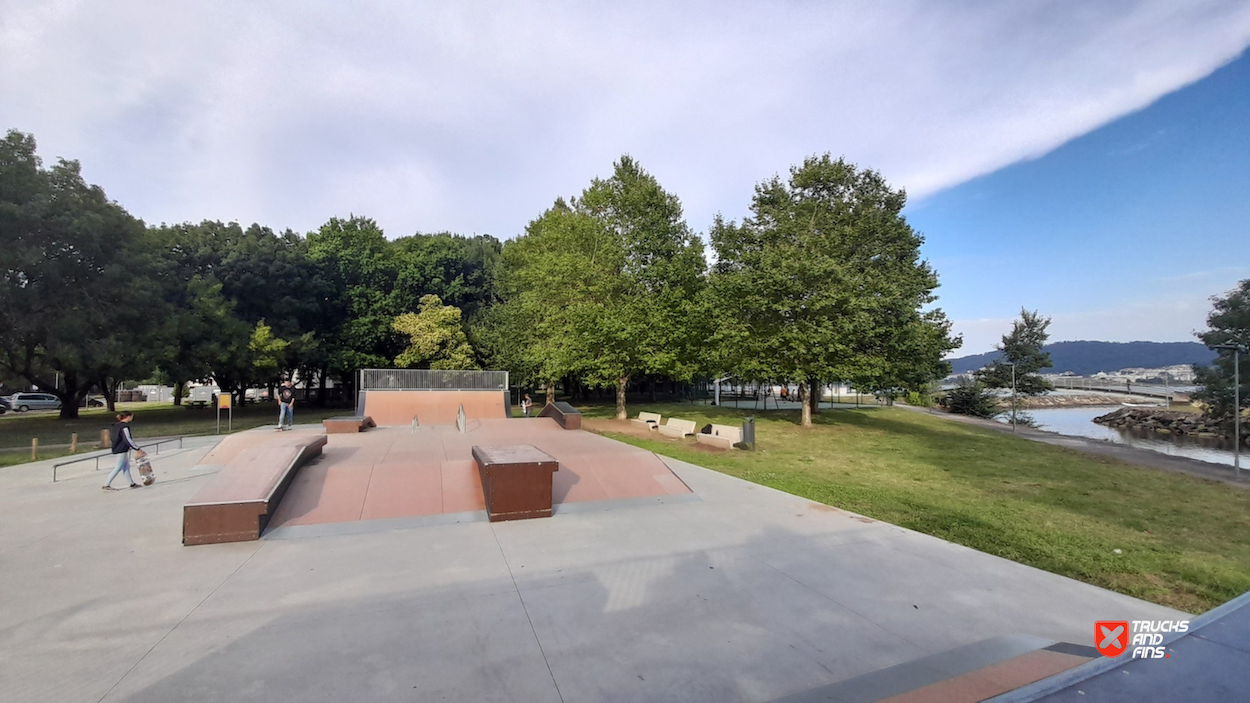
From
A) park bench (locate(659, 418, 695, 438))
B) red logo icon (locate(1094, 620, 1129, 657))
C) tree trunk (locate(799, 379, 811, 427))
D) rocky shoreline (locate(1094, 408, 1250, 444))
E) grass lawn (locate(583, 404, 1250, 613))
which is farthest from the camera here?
rocky shoreline (locate(1094, 408, 1250, 444))

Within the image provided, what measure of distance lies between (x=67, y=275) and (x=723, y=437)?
94.3 ft

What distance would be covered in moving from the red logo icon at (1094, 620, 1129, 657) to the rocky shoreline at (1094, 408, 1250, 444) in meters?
38.8

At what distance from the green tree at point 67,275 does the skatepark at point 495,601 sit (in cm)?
1852

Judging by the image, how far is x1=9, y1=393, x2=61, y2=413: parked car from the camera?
3989 centimetres

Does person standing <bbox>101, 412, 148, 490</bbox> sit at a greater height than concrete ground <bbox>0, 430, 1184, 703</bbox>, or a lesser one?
greater

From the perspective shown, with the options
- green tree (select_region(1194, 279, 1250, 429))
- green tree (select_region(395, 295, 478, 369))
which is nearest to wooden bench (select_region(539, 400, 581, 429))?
green tree (select_region(395, 295, 478, 369))

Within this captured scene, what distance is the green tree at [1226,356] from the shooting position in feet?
90.7

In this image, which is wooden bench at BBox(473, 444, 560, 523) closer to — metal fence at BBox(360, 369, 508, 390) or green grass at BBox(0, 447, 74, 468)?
green grass at BBox(0, 447, 74, 468)

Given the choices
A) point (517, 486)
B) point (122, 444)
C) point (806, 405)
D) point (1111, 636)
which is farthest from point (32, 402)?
point (1111, 636)

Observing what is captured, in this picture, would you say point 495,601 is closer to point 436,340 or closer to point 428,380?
point 428,380

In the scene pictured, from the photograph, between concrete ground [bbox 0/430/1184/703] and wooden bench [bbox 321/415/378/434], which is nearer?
concrete ground [bbox 0/430/1184/703]

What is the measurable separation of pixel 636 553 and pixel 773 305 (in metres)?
17.4

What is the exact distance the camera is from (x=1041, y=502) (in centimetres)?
1024

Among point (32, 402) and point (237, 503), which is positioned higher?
point (237, 503)
